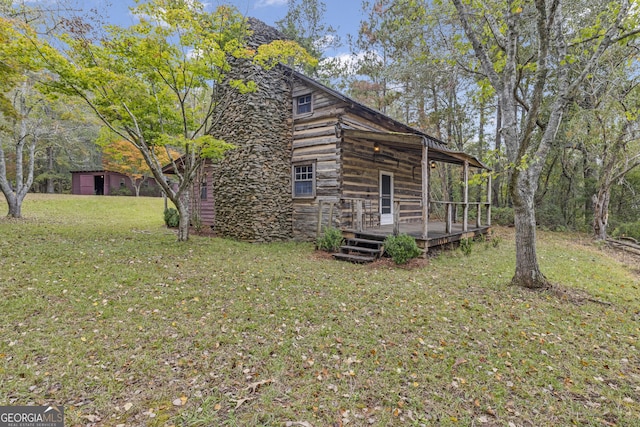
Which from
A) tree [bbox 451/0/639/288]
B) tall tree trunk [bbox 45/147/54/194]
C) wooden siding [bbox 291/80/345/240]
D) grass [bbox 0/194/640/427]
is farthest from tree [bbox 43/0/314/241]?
tall tree trunk [bbox 45/147/54/194]

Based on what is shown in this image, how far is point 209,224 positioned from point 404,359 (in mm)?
12184

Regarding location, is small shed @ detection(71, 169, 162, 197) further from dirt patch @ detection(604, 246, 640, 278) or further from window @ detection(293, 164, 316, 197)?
dirt patch @ detection(604, 246, 640, 278)

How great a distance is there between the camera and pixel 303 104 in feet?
37.9

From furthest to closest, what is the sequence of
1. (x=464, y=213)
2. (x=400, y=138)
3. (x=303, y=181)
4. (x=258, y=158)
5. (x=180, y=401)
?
(x=303, y=181), (x=258, y=158), (x=464, y=213), (x=400, y=138), (x=180, y=401)

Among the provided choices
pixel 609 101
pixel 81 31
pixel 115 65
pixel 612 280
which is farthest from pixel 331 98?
pixel 609 101

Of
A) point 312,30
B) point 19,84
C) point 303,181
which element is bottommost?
point 303,181

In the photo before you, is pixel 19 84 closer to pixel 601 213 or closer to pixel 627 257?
pixel 627 257

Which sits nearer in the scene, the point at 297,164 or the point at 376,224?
the point at 297,164

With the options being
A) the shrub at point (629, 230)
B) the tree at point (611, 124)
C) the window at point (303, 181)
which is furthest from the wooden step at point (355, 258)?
the shrub at point (629, 230)

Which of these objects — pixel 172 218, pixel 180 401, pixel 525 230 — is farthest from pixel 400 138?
pixel 172 218

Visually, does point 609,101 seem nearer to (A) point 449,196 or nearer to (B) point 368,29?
(A) point 449,196

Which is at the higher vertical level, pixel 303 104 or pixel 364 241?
pixel 303 104

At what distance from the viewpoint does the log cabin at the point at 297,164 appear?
1054cm

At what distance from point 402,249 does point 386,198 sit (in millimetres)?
4980
